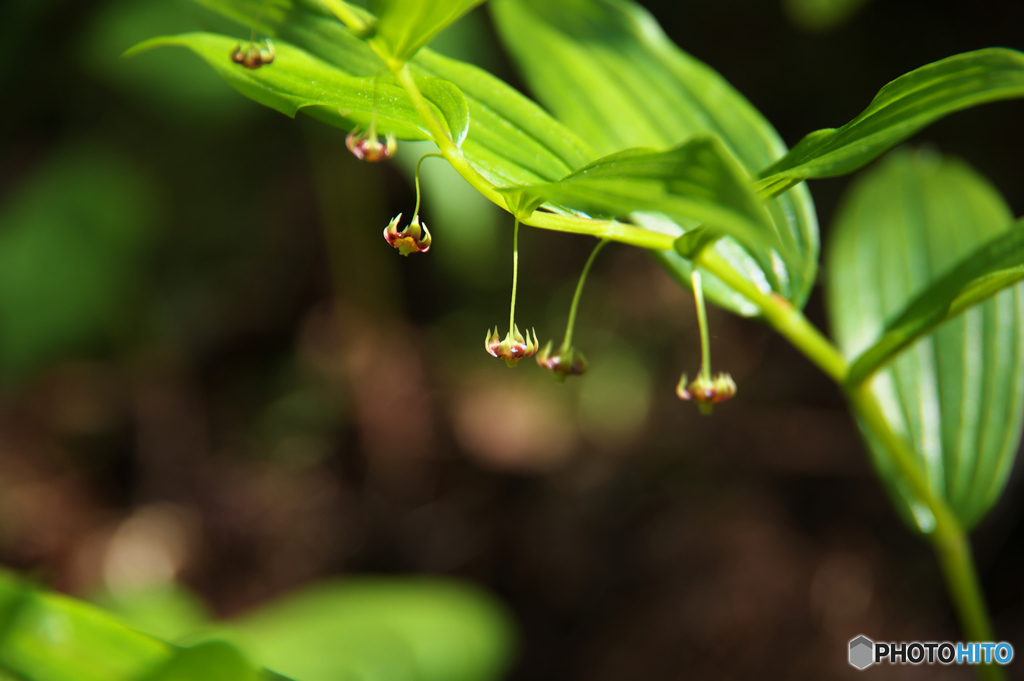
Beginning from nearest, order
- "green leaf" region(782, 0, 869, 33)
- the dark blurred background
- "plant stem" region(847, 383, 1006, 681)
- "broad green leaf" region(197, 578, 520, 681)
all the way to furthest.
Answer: "plant stem" region(847, 383, 1006, 681) < "broad green leaf" region(197, 578, 520, 681) < "green leaf" region(782, 0, 869, 33) < the dark blurred background

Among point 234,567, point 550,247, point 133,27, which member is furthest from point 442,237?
point 234,567

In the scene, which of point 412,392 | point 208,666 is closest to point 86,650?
point 208,666

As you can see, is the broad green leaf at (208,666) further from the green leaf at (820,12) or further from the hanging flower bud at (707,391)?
the green leaf at (820,12)

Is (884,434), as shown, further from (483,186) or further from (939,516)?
(483,186)

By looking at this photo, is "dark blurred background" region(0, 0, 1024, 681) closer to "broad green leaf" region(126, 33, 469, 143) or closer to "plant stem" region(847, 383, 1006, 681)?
"plant stem" region(847, 383, 1006, 681)

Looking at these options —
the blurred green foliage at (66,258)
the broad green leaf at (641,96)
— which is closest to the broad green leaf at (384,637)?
the broad green leaf at (641,96)

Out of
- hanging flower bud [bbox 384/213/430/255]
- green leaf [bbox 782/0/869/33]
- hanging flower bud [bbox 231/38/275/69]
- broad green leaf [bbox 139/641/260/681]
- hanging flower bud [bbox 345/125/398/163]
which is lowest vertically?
broad green leaf [bbox 139/641/260/681]

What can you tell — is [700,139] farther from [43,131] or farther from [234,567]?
[43,131]

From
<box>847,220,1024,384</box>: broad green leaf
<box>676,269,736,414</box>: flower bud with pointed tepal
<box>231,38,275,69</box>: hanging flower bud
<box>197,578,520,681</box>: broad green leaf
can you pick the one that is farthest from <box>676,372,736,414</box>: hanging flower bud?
<box>197,578,520,681</box>: broad green leaf
